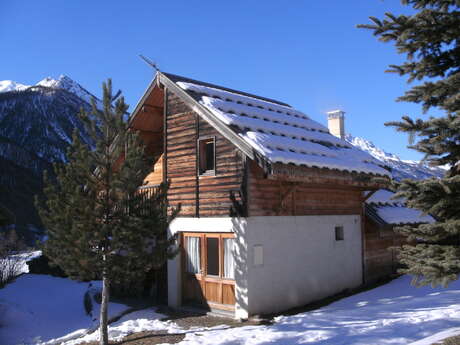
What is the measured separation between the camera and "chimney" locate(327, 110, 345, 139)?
18891mm

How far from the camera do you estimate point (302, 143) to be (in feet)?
39.2

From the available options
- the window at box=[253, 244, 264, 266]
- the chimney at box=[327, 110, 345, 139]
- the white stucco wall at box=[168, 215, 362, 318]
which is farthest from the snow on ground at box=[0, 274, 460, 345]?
the chimney at box=[327, 110, 345, 139]

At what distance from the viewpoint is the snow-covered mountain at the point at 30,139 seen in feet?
145

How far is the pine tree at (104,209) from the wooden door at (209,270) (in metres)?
2.03

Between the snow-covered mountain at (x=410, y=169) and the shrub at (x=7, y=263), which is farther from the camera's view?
the shrub at (x=7, y=263)

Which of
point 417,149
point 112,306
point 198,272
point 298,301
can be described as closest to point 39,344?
point 112,306

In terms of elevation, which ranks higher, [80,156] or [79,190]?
[80,156]

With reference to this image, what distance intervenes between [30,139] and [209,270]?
2402 inches

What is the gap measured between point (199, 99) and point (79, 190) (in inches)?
191

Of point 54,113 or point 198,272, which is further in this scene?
point 54,113

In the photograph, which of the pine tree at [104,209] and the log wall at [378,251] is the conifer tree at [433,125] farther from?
the log wall at [378,251]

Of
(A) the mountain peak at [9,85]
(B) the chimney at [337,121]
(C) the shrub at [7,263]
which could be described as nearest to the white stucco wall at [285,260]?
(B) the chimney at [337,121]

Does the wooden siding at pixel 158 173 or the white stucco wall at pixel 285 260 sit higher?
the wooden siding at pixel 158 173

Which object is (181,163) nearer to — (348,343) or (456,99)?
(348,343)
